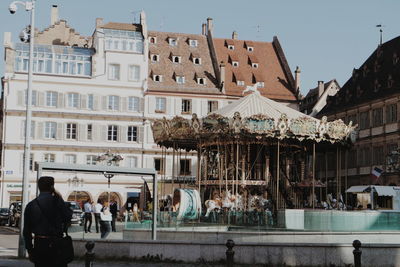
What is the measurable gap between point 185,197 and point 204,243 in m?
11.9

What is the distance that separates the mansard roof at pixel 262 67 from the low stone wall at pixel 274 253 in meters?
45.3

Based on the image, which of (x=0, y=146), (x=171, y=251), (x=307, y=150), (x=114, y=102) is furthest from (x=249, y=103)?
(x=0, y=146)

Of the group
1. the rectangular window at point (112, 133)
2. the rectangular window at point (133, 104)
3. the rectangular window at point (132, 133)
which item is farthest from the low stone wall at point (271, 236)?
the rectangular window at point (133, 104)

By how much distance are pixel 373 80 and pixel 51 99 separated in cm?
2690

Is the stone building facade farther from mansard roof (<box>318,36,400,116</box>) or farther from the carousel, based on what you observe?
the carousel

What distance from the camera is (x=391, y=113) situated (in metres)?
57.2

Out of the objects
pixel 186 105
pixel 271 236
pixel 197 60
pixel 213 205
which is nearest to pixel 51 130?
pixel 186 105

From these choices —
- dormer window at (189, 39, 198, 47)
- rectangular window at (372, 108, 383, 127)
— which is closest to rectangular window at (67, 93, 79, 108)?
dormer window at (189, 39, 198, 47)

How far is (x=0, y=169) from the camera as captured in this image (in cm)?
5934

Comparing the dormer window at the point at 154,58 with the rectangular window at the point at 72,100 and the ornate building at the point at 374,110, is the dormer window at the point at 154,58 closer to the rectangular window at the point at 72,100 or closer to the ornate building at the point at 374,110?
the rectangular window at the point at 72,100

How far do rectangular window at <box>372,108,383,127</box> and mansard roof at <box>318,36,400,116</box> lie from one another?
41.9 inches

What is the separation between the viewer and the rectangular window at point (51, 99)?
2356 inches

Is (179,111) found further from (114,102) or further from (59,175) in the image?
(59,175)

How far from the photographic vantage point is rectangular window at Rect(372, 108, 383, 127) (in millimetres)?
58981
